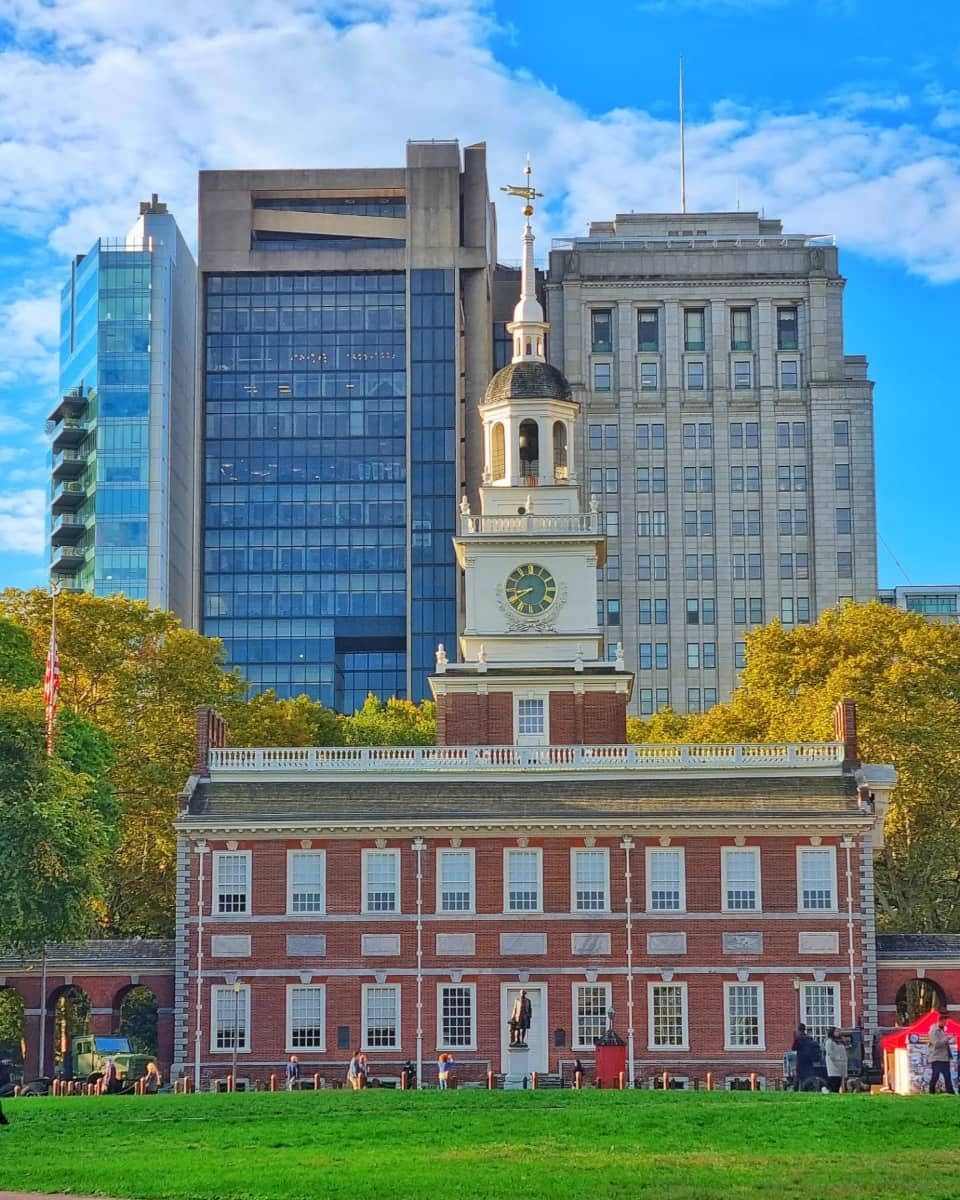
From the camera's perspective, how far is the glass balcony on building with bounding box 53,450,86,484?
611 feet

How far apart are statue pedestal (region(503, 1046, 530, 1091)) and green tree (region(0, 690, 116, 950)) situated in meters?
12.7

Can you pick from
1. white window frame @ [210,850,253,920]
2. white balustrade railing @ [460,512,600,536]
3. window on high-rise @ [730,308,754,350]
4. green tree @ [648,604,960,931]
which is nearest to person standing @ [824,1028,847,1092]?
white window frame @ [210,850,253,920]

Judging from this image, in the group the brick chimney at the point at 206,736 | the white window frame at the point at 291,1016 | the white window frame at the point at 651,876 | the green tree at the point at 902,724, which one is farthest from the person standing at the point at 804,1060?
the green tree at the point at 902,724

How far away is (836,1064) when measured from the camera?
55469 mm

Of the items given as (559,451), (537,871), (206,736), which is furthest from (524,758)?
(559,451)

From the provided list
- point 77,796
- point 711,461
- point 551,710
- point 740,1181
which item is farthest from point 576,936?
point 711,461

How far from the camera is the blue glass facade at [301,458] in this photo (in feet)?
612

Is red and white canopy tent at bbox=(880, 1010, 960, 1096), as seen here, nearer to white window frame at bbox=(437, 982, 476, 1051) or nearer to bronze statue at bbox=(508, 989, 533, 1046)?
bronze statue at bbox=(508, 989, 533, 1046)

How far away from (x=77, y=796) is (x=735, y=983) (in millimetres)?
20007

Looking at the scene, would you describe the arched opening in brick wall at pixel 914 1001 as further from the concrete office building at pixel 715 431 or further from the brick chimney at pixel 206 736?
the concrete office building at pixel 715 431

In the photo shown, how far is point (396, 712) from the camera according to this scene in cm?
12244

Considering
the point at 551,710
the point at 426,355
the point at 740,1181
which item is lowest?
the point at 740,1181

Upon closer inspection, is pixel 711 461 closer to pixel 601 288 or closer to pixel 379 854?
pixel 601 288

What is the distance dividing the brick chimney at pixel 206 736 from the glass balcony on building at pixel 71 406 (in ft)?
372
